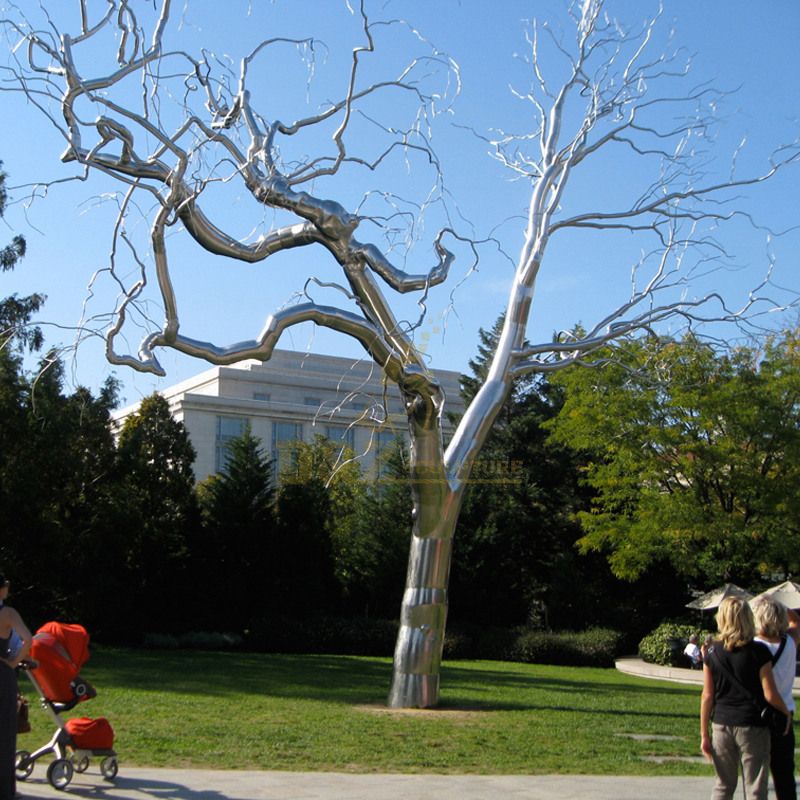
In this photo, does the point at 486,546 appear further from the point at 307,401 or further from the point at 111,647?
the point at 307,401

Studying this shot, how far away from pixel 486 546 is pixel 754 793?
30149 mm

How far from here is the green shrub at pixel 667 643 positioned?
30.1 m

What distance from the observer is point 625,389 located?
30.5m

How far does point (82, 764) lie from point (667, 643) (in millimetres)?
24189

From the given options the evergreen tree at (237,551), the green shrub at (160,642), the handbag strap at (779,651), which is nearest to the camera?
the handbag strap at (779,651)

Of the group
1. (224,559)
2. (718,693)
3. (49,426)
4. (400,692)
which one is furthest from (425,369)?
(224,559)

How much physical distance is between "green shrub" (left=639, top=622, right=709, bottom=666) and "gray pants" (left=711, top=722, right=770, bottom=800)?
24034 mm

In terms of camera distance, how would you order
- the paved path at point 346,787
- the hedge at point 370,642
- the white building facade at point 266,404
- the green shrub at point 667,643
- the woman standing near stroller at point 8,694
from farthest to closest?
the white building facade at point 266,404 → the hedge at point 370,642 → the green shrub at point 667,643 → the paved path at point 346,787 → the woman standing near stroller at point 8,694

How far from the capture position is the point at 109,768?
8.80 m

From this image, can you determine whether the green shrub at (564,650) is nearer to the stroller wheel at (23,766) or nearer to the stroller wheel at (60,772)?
the stroller wheel at (23,766)

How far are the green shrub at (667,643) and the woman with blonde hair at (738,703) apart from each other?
78.9ft

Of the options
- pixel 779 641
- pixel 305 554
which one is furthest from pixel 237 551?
pixel 779 641

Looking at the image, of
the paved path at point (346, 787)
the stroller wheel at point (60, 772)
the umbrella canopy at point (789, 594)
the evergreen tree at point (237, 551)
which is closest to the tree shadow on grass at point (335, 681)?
the umbrella canopy at point (789, 594)

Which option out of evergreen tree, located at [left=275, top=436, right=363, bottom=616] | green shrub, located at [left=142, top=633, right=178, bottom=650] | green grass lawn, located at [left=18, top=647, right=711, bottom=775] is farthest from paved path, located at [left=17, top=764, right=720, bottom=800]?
evergreen tree, located at [left=275, top=436, right=363, bottom=616]
